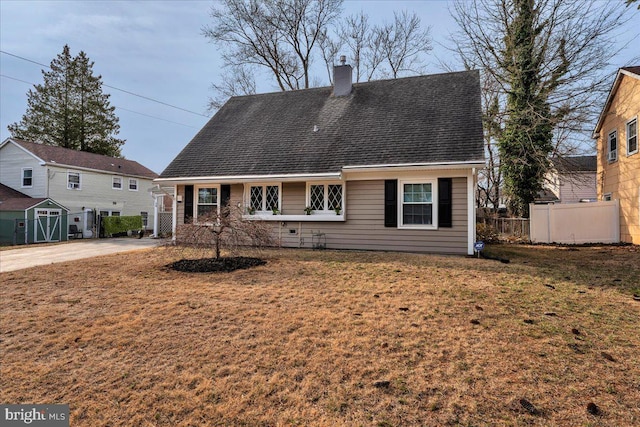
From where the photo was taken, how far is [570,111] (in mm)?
14922

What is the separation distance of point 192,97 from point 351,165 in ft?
58.8

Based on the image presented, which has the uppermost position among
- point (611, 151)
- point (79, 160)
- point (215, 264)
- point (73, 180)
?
point (79, 160)

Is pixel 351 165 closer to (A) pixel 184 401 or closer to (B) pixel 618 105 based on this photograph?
(A) pixel 184 401

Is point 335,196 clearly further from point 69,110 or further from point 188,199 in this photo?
point 69,110

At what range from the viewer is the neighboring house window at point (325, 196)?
10609mm

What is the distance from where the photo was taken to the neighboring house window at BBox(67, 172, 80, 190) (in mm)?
21928

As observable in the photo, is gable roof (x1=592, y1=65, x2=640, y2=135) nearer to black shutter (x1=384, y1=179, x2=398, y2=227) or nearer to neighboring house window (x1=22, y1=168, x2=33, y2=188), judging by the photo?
black shutter (x1=384, y1=179, x2=398, y2=227)

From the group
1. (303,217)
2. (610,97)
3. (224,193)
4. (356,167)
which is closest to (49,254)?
(224,193)

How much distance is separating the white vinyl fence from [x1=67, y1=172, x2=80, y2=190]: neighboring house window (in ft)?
88.5

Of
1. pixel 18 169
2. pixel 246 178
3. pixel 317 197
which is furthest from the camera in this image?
pixel 18 169

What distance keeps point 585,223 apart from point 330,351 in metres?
14.0

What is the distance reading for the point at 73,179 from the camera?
2222 cm

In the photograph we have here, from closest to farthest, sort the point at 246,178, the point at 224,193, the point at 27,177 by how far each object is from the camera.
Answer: the point at 246,178 → the point at 224,193 → the point at 27,177

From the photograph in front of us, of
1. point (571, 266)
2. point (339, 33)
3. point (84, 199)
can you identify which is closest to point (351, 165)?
point (571, 266)
